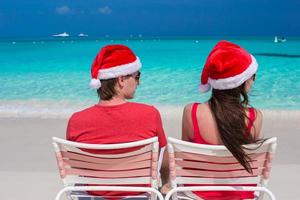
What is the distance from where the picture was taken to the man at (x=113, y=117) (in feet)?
7.88

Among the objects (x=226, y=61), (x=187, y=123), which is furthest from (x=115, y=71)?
(x=226, y=61)

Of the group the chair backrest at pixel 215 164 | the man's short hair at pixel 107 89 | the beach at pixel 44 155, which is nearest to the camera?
the chair backrest at pixel 215 164

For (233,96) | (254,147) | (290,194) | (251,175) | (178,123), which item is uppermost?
(233,96)

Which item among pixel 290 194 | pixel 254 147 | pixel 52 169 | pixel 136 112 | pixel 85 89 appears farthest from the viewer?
pixel 85 89

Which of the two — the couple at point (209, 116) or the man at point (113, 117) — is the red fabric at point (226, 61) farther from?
the man at point (113, 117)

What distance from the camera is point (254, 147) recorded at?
224 cm

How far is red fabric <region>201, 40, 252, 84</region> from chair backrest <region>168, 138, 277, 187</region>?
0.36 metres

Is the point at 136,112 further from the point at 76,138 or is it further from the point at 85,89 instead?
the point at 85,89

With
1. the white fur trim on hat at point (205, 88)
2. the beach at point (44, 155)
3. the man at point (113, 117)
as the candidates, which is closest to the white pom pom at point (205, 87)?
the white fur trim on hat at point (205, 88)

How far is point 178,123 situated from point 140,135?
5014 mm

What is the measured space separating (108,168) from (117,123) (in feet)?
0.67

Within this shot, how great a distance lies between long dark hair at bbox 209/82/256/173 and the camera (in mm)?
2320

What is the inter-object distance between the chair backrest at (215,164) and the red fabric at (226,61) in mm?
357

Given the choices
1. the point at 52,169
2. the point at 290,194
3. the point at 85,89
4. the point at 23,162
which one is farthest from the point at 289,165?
the point at 85,89
